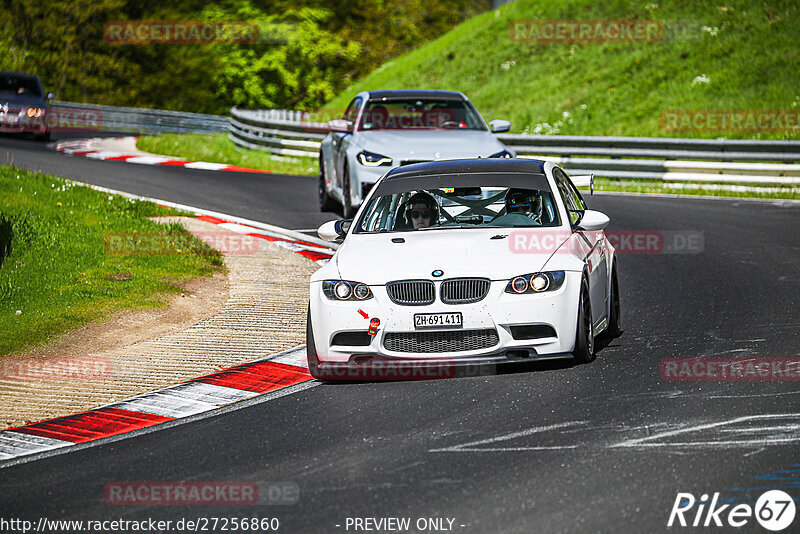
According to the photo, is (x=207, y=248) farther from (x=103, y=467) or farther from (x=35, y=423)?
(x=103, y=467)

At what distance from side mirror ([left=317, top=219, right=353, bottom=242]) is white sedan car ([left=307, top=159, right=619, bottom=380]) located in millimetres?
272

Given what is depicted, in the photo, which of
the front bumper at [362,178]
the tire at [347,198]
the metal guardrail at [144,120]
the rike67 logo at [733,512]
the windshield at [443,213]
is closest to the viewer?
the rike67 logo at [733,512]

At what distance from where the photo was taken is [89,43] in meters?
66.7

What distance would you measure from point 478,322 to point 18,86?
28.2 metres

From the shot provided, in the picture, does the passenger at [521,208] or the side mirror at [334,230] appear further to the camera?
the side mirror at [334,230]

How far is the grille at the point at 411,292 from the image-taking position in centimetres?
841

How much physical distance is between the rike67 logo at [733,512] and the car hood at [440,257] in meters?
2.93

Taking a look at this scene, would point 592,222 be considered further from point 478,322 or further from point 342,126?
point 342,126

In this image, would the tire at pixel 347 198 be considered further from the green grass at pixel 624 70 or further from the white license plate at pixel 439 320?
the green grass at pixel 624 70

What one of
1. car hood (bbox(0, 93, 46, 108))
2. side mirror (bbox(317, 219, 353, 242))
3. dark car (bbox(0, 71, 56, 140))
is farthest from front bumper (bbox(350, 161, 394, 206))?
car hood (bbox(0, 93, 46, 108))

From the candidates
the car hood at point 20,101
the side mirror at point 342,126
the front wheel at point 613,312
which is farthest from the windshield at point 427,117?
the car hood at point 20,101

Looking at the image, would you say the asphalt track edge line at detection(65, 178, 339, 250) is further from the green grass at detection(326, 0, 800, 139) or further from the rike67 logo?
the green grass at detection(326, 0, 800, 139)

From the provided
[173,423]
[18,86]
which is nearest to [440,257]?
[173,423]

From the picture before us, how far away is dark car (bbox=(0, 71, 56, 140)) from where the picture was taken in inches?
1293
